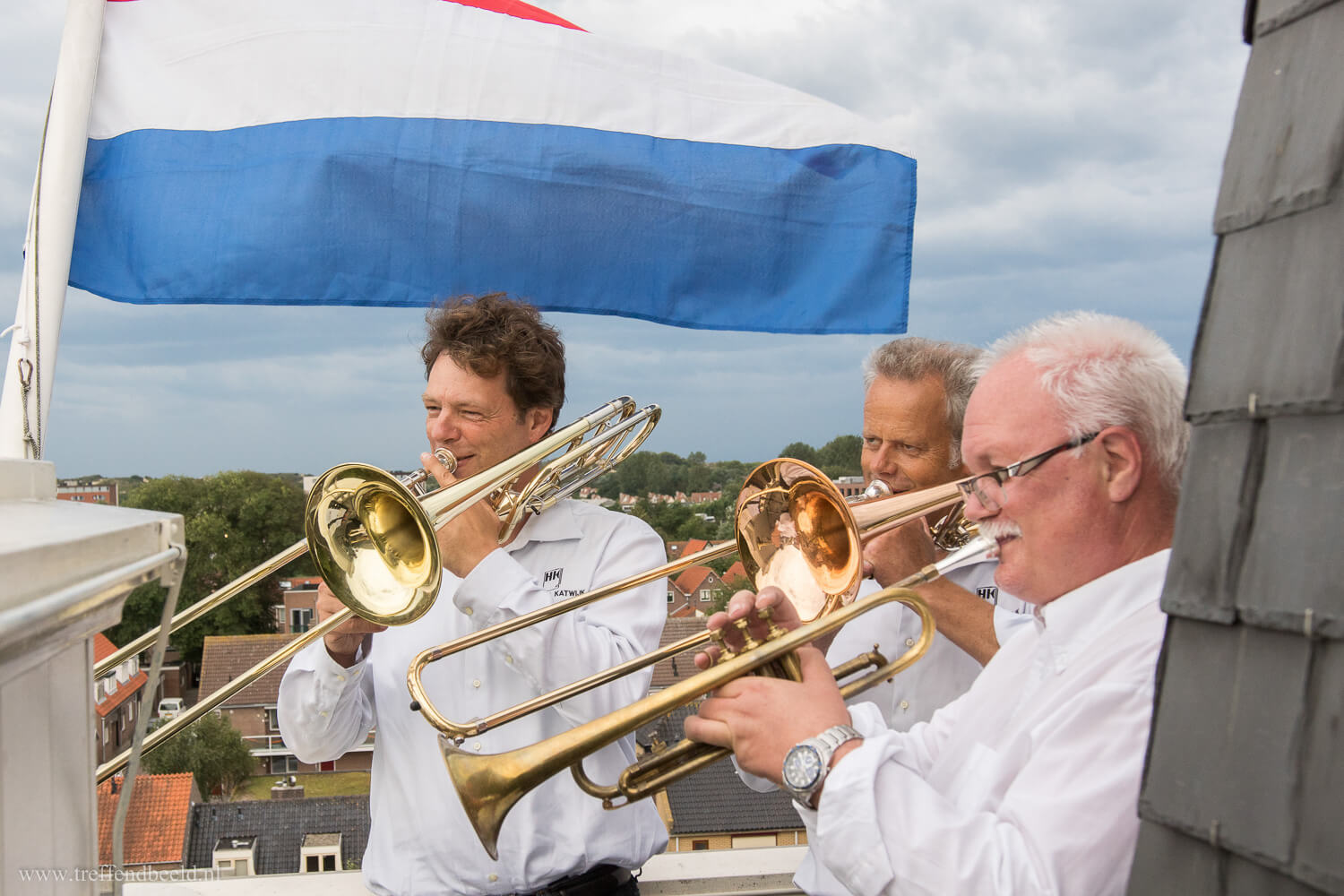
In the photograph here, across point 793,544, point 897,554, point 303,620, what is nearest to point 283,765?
point 303,620

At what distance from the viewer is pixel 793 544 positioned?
298cm

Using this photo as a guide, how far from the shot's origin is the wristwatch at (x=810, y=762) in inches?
71.3

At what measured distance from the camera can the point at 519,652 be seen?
2.68 metres

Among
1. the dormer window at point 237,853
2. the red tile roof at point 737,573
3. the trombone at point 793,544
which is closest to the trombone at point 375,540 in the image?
the trombone at point 793,544

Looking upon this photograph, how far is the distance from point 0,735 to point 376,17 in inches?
137

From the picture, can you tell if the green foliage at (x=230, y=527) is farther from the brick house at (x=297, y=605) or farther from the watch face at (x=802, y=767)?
the watch face at (x=802, y=767)

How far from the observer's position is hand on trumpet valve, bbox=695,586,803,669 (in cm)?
230

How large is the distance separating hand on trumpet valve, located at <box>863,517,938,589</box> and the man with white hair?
2.14 feet

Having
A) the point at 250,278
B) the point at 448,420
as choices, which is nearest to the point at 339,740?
the point at 448,420

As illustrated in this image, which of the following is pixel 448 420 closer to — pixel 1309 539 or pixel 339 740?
pixel 339 740

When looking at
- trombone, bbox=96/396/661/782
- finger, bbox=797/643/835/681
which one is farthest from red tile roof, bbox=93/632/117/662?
finger, bbox=797/643/835/681

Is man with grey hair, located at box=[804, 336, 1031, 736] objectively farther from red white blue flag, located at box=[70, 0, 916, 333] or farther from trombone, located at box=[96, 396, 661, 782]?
red white blue flag, located at box=[70, 0, 916, 333]

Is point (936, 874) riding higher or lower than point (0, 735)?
lower

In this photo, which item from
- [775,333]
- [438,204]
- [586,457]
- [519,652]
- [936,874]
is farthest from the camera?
[775,333]
